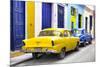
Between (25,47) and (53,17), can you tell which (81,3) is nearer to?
(53,17)

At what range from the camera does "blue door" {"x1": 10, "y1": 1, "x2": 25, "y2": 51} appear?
2609mm

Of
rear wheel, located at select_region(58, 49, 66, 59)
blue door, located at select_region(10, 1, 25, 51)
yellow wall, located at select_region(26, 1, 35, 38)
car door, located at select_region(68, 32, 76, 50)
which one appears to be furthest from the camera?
car door, located at select_region(68, 32, 76, 50)

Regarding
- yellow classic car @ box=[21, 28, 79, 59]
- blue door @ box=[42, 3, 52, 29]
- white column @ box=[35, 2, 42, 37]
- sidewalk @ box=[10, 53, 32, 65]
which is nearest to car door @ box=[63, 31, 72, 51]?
yellow classic car @ box=[21, 28, 79, 59]

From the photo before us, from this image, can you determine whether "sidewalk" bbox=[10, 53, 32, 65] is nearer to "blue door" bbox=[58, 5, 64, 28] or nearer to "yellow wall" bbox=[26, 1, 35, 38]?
"yellow wall" bbox=[26, 1, 35, 38]

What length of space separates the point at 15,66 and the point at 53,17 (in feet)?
2.51

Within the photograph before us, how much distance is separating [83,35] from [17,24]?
94 centimetres

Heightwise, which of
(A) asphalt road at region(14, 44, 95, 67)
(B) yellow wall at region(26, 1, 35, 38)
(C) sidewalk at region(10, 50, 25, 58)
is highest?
(B) yellow wall at region(26, 1, 35, 38)

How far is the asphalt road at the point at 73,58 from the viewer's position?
9.09 feet

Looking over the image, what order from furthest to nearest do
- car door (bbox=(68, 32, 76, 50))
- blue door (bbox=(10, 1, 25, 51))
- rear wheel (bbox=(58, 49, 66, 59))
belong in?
car door (bbox=(68, 32, 76, 50)) → rear wheel (bbox=(58, 49, 66, 59)) → blue door (bbox=(10, 1, 25, 51))

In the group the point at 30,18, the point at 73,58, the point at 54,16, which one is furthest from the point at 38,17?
the point at 73,58

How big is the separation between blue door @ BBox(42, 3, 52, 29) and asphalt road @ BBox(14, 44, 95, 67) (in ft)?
1.28

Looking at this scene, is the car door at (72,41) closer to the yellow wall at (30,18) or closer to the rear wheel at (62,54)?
the rear wheel at (62,54)

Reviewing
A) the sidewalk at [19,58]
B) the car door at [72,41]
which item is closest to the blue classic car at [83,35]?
the car door at [72,41]
